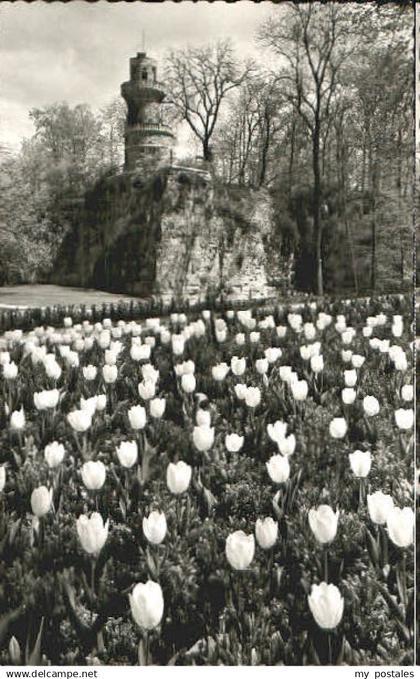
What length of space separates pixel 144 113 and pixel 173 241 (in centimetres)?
925

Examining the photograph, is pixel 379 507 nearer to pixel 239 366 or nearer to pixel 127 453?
pixel 127 453

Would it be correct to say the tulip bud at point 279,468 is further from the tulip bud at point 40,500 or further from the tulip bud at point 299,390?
the tulip bud at point 299,390

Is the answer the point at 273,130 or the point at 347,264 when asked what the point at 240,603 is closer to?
the point at 273,130

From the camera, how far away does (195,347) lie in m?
4.42

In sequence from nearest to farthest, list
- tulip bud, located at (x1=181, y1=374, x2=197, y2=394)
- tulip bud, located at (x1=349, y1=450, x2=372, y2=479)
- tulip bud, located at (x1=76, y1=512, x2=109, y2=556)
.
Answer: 1. tulip bud, located at (x1=76, y1=512, x2=109, y2=556)
2. tulip bud, located at (x1=349, y1=450, x2=372, y2=479)
3. tulip bud, located at (x1=181, y1=374, x2=197, y2=394)

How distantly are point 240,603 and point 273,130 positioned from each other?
6.52m

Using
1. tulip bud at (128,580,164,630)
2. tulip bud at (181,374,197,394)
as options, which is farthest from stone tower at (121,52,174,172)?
tulip bud at (128,580,164,630)

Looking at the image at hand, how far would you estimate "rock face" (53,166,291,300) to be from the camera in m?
8.69

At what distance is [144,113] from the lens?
565cm

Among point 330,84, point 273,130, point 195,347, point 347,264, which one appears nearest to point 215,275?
point 347,264

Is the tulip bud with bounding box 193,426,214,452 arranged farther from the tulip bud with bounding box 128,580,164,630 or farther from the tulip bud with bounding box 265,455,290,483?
the tulip bud with bounding box 128,580,164,630

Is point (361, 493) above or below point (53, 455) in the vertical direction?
below

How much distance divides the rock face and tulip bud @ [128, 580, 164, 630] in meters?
6.06

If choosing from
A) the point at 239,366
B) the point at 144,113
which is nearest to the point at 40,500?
the point at 239,366
